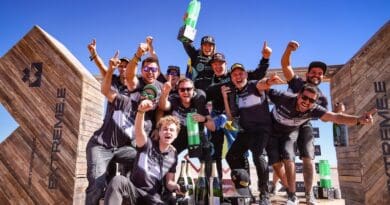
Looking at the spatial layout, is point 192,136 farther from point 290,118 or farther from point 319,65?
point 319,65

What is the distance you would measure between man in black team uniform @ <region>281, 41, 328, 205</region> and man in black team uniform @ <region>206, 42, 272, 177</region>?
36cm

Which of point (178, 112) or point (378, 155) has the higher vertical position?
point (178, 112)

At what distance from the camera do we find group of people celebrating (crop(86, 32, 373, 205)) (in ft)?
12.4

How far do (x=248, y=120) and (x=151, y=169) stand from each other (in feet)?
5.81

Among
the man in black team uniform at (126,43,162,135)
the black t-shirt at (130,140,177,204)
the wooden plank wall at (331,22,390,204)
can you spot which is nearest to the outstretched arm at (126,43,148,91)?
the man in black team uniform at (126,43,162,135)

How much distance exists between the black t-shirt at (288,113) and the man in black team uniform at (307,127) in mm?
250

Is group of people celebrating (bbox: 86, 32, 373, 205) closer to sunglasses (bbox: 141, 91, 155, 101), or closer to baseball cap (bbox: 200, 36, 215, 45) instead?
sunglasses (bbox: 141, 91, 155, 101)

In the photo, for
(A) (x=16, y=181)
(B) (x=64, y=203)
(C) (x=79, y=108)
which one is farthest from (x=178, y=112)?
(A) (x=16, y=181)

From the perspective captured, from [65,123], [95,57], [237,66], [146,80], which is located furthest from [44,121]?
[237,66]

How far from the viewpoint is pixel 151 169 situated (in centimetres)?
356

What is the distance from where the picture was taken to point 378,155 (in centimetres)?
472

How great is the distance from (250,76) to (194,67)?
3.71 feet

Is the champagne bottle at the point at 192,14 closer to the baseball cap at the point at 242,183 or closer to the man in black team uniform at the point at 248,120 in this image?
the man in black team uniform at the point at 248,120

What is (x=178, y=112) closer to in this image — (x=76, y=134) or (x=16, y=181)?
(x=76, y=134)
